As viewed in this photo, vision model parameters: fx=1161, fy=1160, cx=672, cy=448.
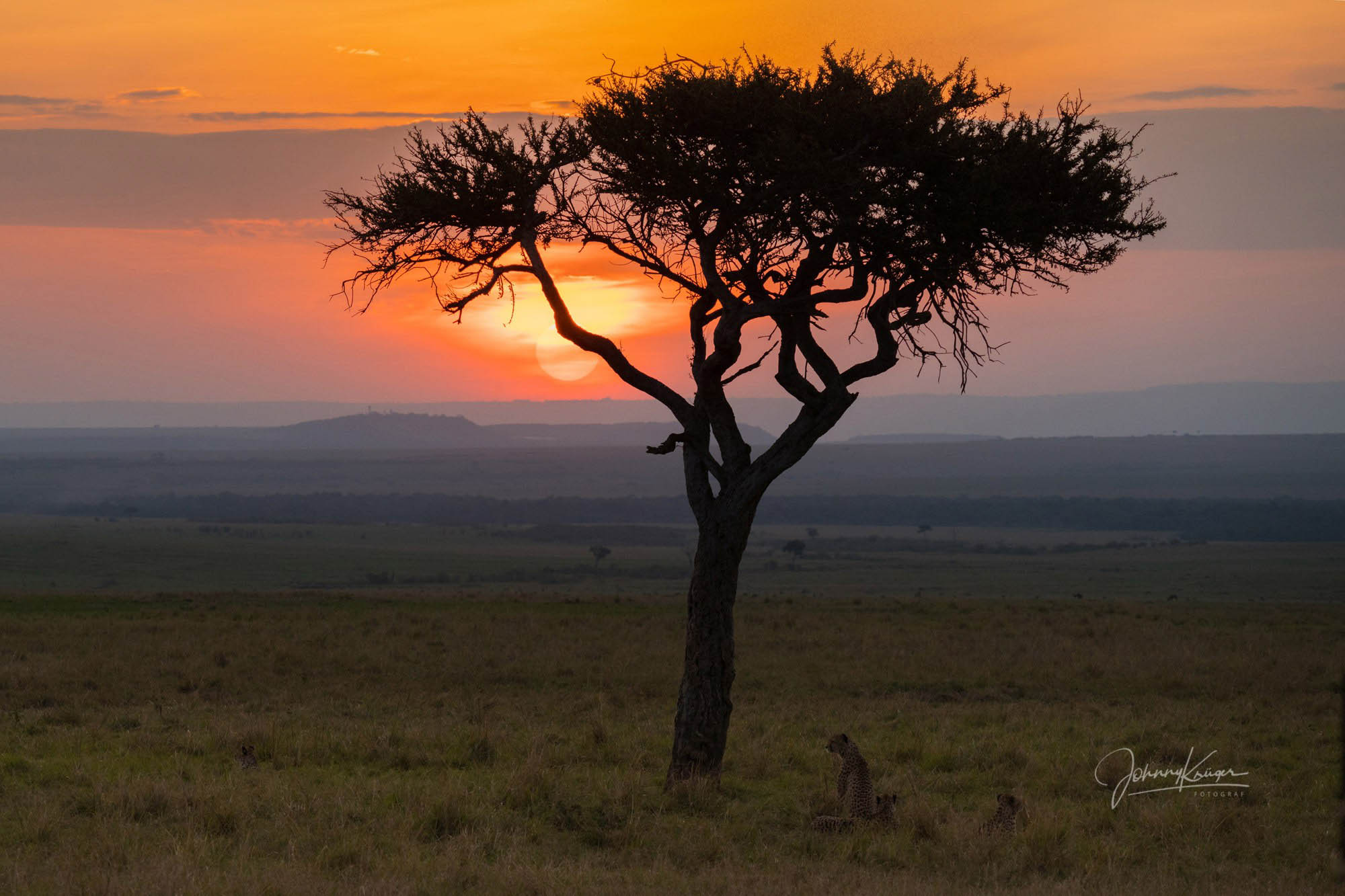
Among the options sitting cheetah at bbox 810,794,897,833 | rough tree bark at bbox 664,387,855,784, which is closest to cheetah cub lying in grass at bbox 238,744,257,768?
rough tree bark at bbox 664,387,855,784

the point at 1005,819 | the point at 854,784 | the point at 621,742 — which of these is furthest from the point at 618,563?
the point at 1005,819

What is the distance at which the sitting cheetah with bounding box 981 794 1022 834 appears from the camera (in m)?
10.6

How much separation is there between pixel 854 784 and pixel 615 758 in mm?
4642

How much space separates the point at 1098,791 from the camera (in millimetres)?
13227

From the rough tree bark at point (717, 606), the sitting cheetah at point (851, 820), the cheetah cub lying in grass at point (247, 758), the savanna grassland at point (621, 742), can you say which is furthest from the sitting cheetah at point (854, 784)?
the cheetah cub lying in grass at point (247, 758)

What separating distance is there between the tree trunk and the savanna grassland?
627 mm

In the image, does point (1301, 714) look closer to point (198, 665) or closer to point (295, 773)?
point (295, 773)

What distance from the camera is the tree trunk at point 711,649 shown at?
504 inches

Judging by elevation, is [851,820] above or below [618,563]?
above

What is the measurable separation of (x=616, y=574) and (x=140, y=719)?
103495 mm

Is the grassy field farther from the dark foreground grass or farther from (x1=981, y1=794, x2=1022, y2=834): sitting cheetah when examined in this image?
(x1=981, y1=794, x2=1022, y2=834): sitting cheetah

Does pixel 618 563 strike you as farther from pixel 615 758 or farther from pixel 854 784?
pixel 854 784

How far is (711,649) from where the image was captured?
1286 cm

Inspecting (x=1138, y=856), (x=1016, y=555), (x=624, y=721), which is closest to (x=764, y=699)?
(x=624, y=721)
